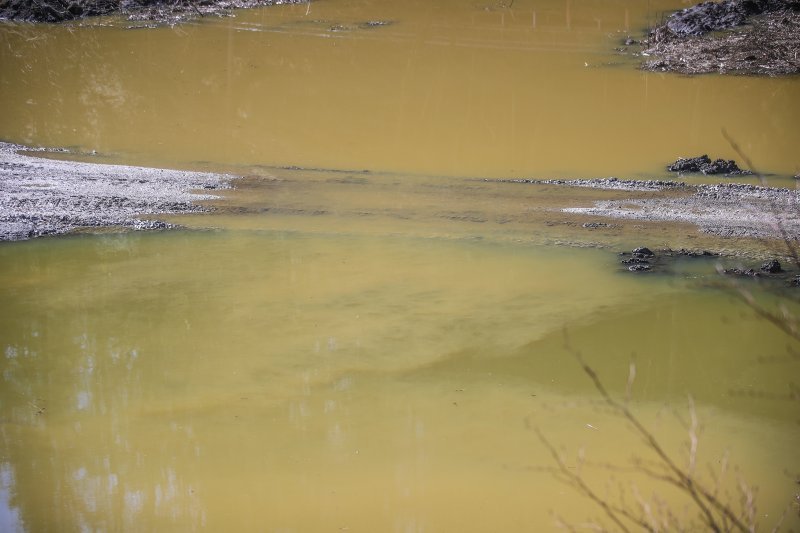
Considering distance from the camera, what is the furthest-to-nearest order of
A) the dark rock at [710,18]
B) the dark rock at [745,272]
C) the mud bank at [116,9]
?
the mud bank at [116,9] → the dark rock at [710,18] → the dark rock at [745,272]

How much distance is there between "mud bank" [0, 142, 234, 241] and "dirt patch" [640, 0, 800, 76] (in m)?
6.83

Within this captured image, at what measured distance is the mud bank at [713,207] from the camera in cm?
746

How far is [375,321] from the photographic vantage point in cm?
612

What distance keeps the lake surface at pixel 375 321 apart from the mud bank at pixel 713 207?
238 mm

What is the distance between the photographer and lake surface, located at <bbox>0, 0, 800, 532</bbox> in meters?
4.50

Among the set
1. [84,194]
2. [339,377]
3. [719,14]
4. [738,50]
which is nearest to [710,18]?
[719,14]

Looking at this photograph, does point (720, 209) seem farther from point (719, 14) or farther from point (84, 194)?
point (719, 14)

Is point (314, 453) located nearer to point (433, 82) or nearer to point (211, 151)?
point (211, 151)

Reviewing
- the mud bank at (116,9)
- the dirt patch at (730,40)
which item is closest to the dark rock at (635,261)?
the dirt patch at (730,40)

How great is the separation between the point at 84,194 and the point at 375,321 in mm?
3154

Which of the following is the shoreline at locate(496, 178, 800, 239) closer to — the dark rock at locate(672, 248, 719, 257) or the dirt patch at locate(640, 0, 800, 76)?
the dark rock at locate(672, 248, 719, 257)

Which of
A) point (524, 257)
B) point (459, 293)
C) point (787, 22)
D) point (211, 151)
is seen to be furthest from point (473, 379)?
point (787, 22)

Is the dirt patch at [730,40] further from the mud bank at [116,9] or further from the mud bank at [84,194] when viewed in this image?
the mud bank at [84,194]

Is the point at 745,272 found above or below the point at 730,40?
below
